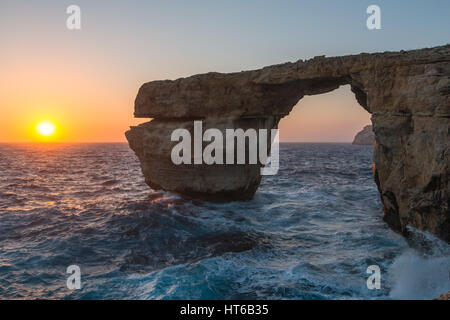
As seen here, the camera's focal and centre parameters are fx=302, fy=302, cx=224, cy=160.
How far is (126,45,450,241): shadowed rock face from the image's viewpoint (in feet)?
29.4

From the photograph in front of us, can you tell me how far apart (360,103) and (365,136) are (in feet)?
533

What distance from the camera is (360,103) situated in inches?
554

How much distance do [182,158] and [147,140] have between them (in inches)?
96.4

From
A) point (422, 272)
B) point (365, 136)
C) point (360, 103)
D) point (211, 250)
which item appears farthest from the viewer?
point (365, 136)

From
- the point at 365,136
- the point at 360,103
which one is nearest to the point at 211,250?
the point at 360,103

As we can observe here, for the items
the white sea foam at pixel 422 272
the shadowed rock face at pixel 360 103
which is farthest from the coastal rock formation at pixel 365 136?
the white sea foam at pixel 422 272

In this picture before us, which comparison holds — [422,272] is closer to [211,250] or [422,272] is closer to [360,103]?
[211,250]

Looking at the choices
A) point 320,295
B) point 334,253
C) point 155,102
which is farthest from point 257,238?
point 155,102

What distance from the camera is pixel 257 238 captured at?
11.1m

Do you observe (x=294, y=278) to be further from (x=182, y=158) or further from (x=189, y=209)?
(x=182, y=158)

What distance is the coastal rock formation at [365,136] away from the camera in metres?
160

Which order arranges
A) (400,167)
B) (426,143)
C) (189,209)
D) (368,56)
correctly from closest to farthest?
(426,143) → (400,167) → (368,56) → (189,209)

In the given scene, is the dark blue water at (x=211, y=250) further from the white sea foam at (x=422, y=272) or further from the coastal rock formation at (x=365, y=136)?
the coastal rock formation at (x=365, y=136)

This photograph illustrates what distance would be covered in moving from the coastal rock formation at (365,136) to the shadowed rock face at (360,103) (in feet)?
520
